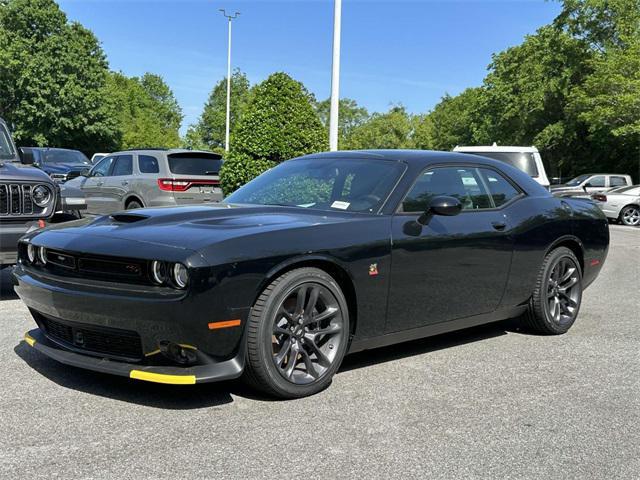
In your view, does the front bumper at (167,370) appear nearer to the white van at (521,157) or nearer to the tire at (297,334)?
the tire at (297,334)

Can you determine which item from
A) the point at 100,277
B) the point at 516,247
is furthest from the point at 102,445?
the point at 516,247

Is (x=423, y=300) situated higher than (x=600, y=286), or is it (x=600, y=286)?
(x=423, y=300)

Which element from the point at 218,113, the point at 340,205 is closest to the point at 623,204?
the point at 340,205

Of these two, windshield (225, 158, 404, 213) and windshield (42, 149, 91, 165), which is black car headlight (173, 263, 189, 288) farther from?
windshield (42, 149, 91, 165)

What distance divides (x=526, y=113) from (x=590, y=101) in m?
10.6

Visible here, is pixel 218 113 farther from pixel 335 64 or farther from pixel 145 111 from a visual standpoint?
pixel 335 64

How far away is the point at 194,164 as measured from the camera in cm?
1298

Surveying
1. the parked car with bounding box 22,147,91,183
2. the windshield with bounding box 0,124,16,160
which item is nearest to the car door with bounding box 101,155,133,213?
the windshield with bounding box 0,124,16,160

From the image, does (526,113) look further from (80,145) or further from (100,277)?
(100,277)

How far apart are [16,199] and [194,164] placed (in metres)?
6.18

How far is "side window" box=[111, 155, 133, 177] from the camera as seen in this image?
13.4 m

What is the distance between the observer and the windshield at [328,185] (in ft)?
15.0

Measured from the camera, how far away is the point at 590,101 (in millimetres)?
32375

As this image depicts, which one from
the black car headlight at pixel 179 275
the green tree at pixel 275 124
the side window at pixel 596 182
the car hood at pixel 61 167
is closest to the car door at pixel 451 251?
the black car headlight at pixel 179 275
